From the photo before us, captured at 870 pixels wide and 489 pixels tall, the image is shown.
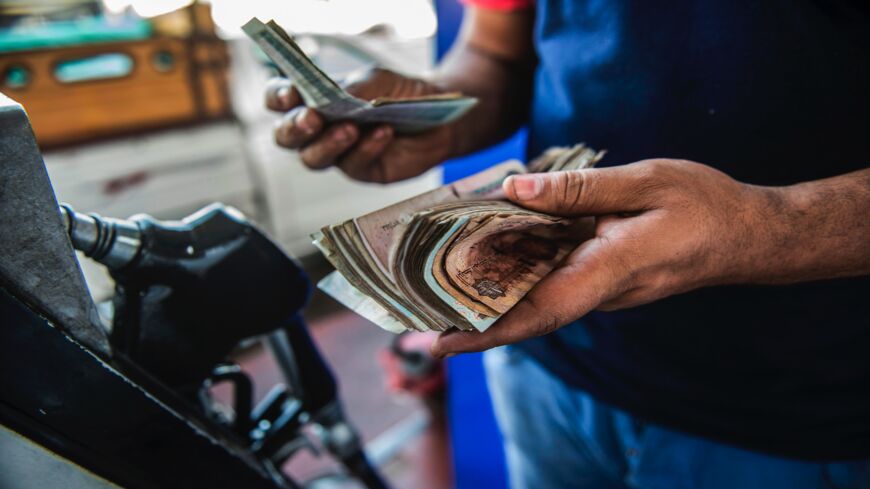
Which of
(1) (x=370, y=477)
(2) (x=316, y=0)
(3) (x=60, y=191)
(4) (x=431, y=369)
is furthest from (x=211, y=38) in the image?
(1) (x=370, y=477)

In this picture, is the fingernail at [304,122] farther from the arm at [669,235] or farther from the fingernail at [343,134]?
the arm at [669,235]

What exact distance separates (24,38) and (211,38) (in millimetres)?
788

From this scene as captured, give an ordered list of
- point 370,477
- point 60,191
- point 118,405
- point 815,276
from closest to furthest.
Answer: point 118,405, point 815,276, point 370,477, point 60,191

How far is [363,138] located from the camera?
91 cm

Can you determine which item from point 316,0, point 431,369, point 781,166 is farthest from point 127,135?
point 781,166

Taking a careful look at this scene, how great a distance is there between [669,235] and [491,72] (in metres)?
0.73

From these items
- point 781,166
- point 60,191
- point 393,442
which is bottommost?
point 393,442

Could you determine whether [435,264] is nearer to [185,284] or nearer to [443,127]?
[185,284]

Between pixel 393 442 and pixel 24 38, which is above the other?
pixel 24 38

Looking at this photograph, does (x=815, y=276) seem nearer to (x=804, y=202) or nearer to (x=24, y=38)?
(x=804, y=202)

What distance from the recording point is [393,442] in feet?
7.22

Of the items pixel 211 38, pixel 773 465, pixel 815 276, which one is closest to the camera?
pixel 815 276

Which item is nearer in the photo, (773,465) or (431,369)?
(773,465)

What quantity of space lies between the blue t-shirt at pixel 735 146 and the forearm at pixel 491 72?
0.77 ft
